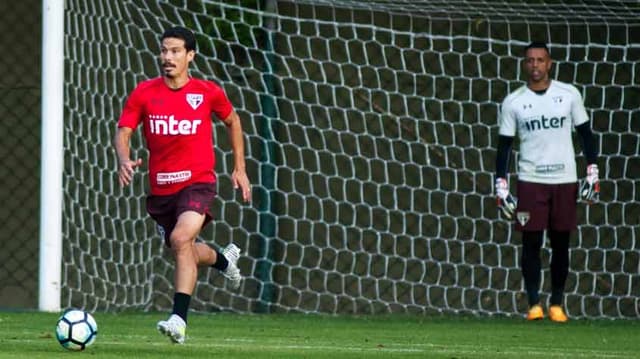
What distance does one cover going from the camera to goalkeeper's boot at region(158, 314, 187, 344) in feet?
24.1

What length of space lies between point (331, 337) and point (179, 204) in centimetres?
121

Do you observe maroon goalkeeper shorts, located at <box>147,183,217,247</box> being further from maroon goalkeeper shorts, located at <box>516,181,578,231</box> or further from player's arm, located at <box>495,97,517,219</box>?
maroon goalkeeper shorts, located at <box>516,181,578,231</box>

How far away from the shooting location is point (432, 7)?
11406 mm

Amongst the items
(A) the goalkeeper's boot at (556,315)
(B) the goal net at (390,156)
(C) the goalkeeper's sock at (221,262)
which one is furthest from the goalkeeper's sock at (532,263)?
(C) the goalkeeper's sock at (221,262)

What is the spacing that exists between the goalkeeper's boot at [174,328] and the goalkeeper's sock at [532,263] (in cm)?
356

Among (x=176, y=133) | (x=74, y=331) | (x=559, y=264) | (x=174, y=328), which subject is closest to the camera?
(x=74, y=331)

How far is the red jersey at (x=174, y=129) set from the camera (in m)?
8.24

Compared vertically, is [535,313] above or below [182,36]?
below

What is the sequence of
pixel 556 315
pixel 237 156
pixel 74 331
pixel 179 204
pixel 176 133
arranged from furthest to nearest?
pixel 556 315, pixel 237 156, pixel 176 133, pixel 179 204, pixel 74 331

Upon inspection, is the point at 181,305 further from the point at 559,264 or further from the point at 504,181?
the point at 559,264

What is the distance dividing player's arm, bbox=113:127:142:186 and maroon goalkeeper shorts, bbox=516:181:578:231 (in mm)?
3232

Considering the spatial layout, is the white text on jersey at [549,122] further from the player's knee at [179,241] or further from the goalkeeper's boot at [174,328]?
the goalkeeper's boot at [174,328]

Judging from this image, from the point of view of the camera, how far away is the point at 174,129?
827 cm

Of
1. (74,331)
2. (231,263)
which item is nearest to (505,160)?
(231,263)
